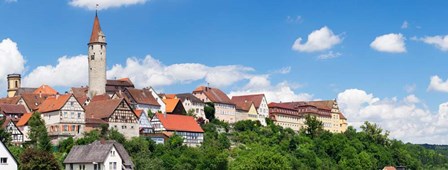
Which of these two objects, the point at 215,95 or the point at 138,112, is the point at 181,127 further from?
the point at 215,95

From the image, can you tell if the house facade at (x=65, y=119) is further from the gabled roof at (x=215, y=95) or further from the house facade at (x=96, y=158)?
the gabled roof at (x=215, y=95)

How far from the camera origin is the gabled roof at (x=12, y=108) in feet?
292

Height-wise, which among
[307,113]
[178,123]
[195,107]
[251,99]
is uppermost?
[251,99]

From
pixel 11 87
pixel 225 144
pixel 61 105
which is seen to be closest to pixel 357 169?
pixel 225 144

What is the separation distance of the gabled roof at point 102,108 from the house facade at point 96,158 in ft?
56.1

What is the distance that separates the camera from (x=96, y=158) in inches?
2569

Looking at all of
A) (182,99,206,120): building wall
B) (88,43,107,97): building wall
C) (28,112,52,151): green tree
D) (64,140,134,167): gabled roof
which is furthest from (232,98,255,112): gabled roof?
(64,140,134,167): gabled roof

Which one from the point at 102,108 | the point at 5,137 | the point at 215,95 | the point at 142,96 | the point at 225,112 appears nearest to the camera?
the point at 5,137

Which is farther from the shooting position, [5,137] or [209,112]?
[209,112]

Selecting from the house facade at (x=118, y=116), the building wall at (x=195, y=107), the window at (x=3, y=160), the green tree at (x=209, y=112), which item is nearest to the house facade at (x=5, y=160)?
the window at (x=3, y=160)

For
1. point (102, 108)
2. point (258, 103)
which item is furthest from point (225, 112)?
point (102, 108)

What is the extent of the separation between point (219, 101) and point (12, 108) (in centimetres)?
3580

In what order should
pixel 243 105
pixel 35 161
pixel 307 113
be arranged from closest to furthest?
1. pixel 35 161
2. pixel 243 105
3. pixel 307 113

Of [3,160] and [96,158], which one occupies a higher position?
[96,158]
